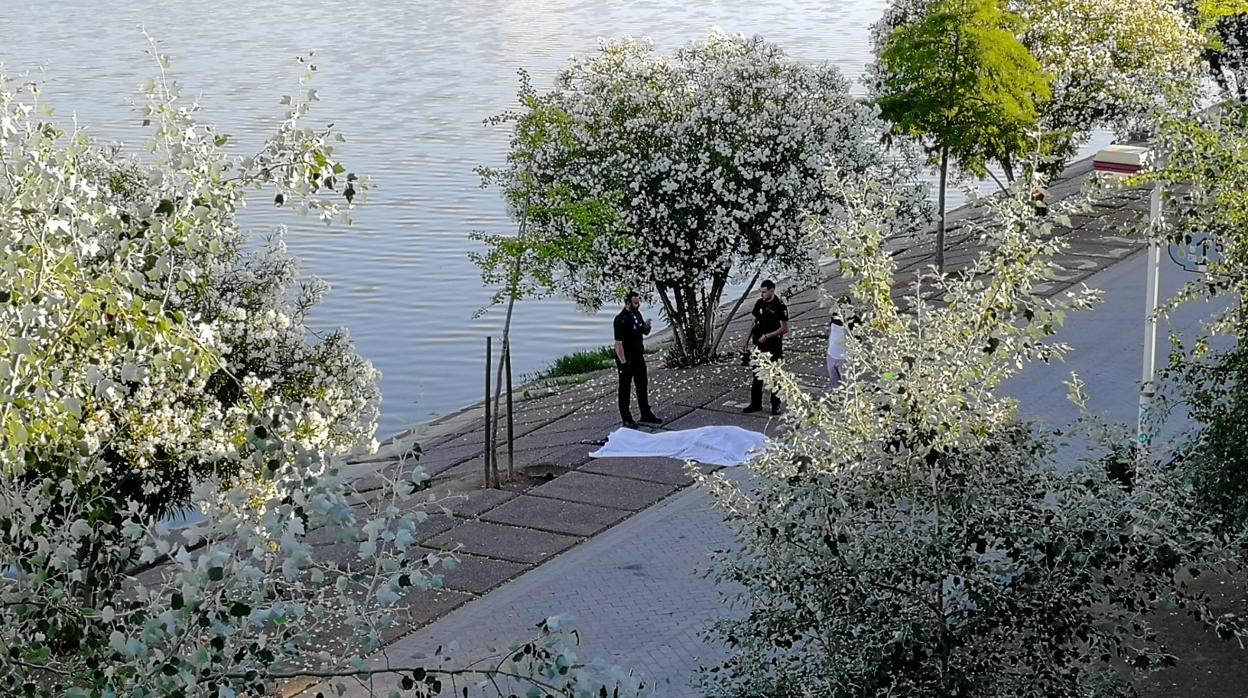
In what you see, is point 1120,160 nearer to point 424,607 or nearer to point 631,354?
point 631,354

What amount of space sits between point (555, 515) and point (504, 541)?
31.0 inches

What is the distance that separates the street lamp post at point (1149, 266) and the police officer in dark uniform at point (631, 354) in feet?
15.8

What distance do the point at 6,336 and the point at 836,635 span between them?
4.02 metres

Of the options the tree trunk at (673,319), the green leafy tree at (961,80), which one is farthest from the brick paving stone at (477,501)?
the green leafy tree at (961,80)

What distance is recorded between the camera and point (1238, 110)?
36.2 ft

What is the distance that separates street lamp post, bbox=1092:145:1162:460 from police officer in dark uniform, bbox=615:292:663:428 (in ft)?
15.8

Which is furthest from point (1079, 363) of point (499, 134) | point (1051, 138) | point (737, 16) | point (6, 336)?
point (737, 16)

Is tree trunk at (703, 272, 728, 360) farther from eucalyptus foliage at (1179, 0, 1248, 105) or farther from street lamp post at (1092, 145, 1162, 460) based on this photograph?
eucalyptus foliage at (1179, 0, 1248, 105)

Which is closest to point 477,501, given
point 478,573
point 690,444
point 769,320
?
point 478,573

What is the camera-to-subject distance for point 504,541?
Result: 44.6ft

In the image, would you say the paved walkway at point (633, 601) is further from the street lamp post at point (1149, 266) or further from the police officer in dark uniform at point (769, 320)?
the police officer in dark uniform at point (769, 320)

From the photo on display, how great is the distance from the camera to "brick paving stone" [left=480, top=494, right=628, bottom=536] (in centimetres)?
1388

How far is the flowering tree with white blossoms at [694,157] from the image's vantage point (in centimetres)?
1842

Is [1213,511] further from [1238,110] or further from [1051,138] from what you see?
[1051,138]
